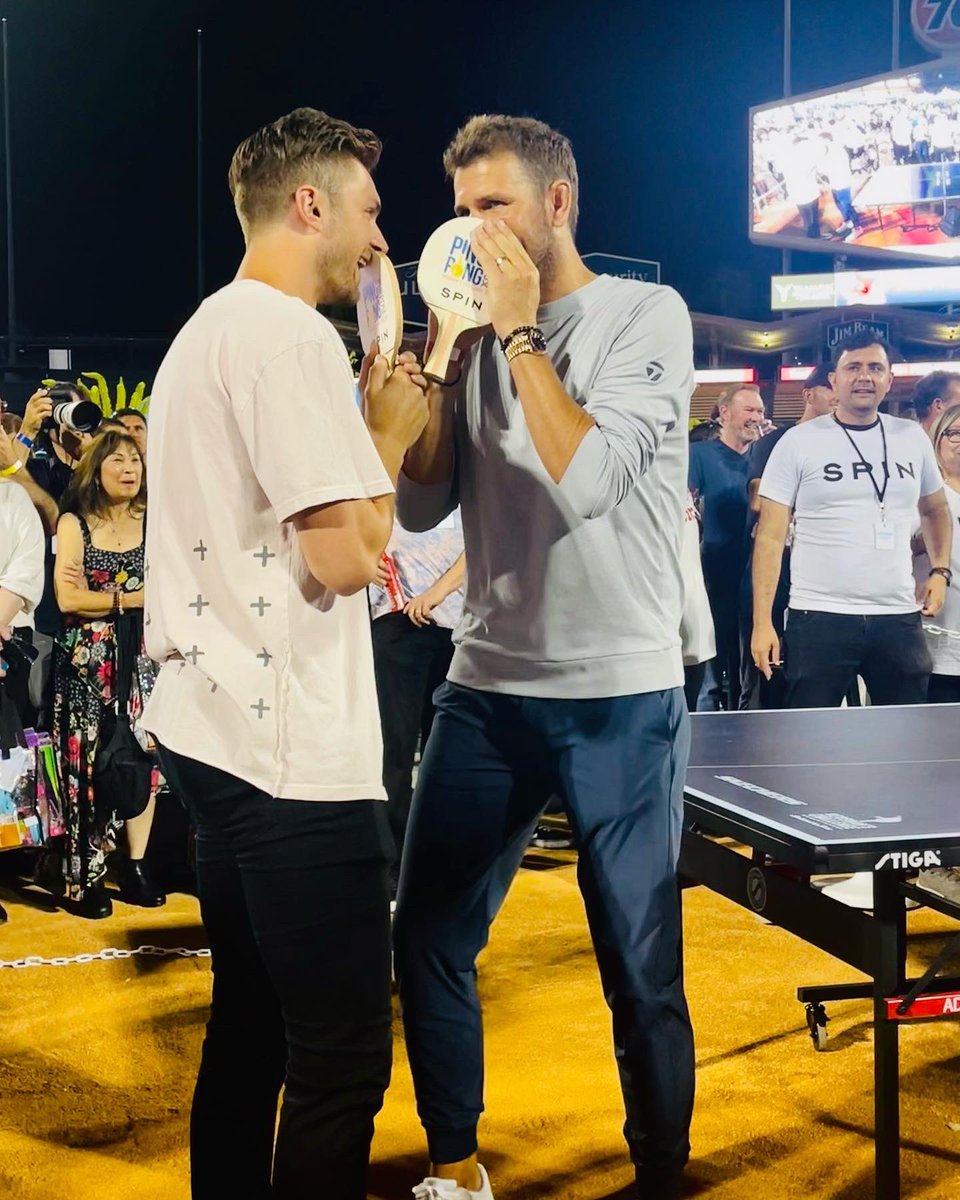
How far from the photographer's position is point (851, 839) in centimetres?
190

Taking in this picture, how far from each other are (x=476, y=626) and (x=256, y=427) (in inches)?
30.2

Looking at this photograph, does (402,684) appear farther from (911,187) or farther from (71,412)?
(911,187)

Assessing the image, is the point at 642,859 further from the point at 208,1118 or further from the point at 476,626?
the point at 208,1118

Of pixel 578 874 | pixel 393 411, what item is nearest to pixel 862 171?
pixel 578 874

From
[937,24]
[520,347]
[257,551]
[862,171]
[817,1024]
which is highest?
[937,24]

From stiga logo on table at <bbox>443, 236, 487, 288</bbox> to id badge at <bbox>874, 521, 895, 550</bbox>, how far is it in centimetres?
278

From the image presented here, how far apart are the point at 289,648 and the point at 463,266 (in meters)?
0.75

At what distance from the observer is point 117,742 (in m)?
4.45

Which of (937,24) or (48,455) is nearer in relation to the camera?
Result: (48,455)

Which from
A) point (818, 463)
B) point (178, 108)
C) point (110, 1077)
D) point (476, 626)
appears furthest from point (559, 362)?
point (178, 108)

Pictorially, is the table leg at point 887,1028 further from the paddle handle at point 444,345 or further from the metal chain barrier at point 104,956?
the metal chain barrier at point 104,956

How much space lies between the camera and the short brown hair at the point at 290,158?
1659 millimetres

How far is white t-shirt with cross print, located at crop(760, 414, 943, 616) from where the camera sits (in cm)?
446

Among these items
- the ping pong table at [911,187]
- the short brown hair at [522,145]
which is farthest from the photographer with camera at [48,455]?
the ping pong table at [911,187]
